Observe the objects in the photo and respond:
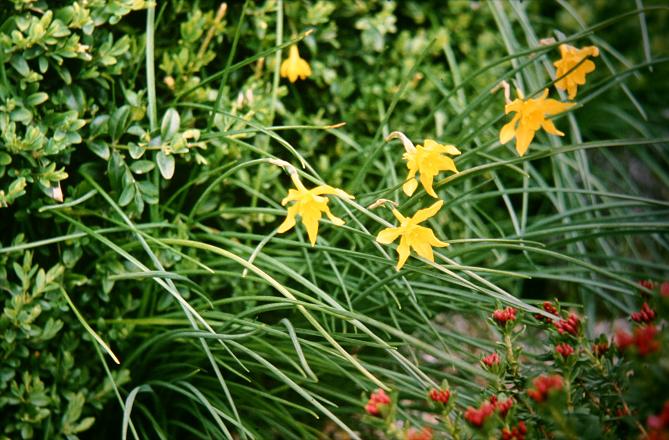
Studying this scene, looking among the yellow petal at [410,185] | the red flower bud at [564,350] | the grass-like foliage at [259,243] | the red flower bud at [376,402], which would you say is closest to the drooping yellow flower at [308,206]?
the grass-like foliage at [259,243]

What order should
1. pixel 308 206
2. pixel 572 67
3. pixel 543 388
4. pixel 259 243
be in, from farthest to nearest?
1. pixel 259 243
2. pixel 572 67
3. pixel 308 206
4. pixel 543 388

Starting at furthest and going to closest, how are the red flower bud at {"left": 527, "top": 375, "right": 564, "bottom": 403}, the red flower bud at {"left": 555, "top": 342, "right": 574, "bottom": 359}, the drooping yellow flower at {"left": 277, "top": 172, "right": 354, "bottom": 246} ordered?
the drooping yellow flower at {"left": 277, "top": 172, "right": 354, "bottom": 246}, the red flower bud at {"left": 555, "top": 342, "right": 574, "bottom": 359}, the red flower bud at {"left": 527, "top": 375, "right": 564, "bottom": 403}

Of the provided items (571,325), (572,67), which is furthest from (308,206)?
(572,67)

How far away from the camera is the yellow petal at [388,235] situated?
42.2 inches

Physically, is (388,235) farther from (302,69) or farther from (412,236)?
(302,69)

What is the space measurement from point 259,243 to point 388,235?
1.42 feet

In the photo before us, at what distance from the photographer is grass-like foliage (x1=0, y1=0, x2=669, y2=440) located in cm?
108

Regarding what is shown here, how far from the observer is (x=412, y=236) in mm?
1079

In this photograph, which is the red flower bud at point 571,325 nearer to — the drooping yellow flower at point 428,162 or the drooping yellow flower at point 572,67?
the drooping yellow flower at point 428,162

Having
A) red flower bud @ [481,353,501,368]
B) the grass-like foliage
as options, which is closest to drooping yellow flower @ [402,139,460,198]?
the grass-like foliage

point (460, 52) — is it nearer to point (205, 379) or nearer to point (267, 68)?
point (267, 68)

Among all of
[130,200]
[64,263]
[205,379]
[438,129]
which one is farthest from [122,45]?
[438,129]

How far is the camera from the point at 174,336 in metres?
1.23

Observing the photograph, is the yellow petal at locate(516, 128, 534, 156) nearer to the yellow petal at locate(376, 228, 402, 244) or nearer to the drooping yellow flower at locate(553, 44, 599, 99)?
the drooping yellow flower at locate(553, 44, 599, 99)
